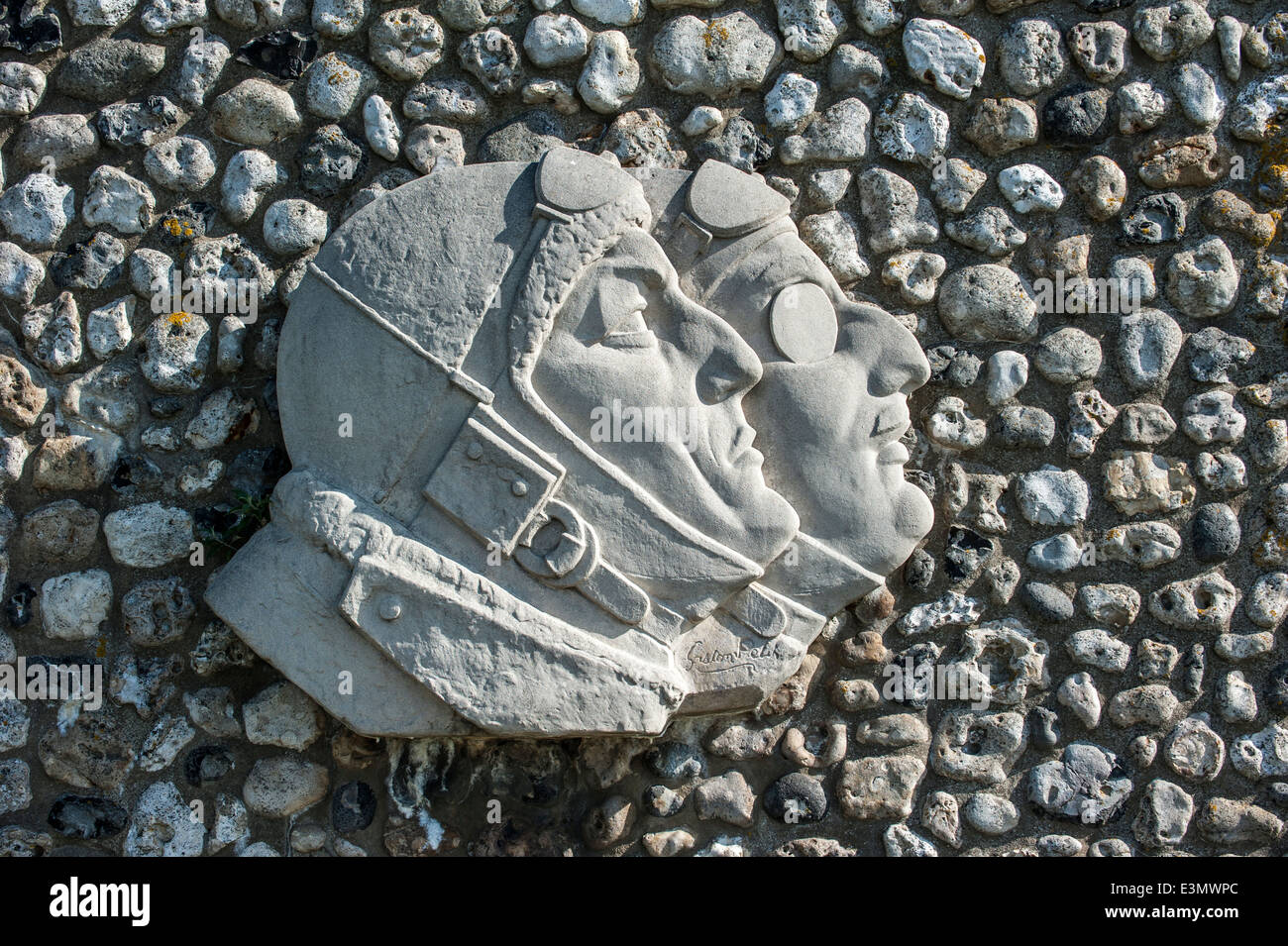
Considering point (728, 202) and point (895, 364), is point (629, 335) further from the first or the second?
point (895, 364)

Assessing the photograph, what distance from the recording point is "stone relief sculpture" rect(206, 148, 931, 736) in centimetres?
279

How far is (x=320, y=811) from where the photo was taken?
3.11m

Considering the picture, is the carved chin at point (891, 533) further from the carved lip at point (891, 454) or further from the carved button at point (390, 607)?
the carved button at point (390, 607)

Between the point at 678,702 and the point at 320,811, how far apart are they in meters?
1.03

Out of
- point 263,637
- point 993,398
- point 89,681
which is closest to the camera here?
point 263,637

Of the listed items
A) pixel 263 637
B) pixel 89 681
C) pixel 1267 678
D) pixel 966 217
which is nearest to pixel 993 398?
pixel 966 217

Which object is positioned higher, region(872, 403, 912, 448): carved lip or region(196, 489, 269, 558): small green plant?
region(872, 403, 912, 448): carved lip

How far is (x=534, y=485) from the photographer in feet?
9.12

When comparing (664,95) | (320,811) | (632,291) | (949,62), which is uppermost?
Result: (949,62)

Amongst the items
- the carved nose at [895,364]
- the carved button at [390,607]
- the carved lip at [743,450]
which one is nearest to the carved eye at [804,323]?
the carved nose at [895,364]

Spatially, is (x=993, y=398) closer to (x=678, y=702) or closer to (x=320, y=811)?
(x=678, y=702)

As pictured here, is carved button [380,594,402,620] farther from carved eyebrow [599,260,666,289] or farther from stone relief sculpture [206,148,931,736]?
carved eyebrow [599,260,666,289]
